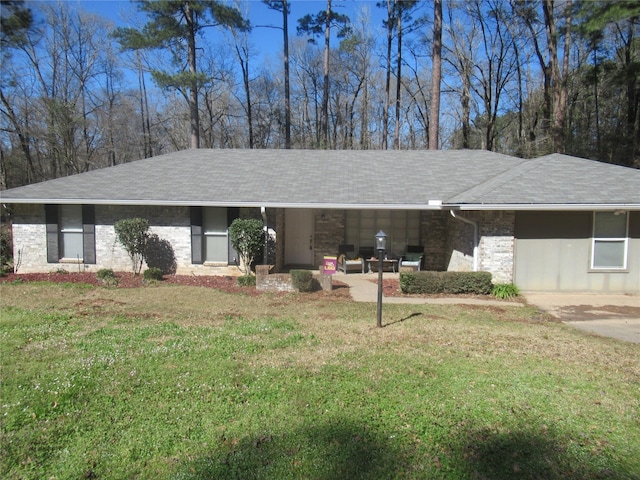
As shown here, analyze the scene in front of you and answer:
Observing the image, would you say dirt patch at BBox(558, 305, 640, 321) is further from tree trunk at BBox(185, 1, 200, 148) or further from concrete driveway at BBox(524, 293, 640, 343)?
tree trunk at BBox(185, 1, 200, 148)

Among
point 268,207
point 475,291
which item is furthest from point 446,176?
point 268,207

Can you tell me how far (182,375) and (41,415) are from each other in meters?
1.40

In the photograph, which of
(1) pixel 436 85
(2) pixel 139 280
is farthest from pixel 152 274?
(1) pixel 436 85

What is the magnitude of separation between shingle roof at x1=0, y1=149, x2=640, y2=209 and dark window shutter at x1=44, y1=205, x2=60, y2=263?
0.51m

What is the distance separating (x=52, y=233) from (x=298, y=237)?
7.45m

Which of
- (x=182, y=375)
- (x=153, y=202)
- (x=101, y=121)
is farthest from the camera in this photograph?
(x=101, y=121)

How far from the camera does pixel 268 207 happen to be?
11312 millimetres

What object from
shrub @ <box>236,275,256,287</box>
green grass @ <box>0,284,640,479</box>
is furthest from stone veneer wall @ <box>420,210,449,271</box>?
green grass @ <box>0,284,640,479</box>

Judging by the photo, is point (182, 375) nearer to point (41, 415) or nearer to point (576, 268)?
point (41, 415)

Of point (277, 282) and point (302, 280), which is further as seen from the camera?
point (277, 282)

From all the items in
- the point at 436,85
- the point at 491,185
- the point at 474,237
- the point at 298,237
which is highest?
the point at 436,85

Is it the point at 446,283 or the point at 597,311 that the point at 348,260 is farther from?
the point at 597,311

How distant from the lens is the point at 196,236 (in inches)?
463

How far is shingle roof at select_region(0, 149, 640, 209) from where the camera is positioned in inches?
400
